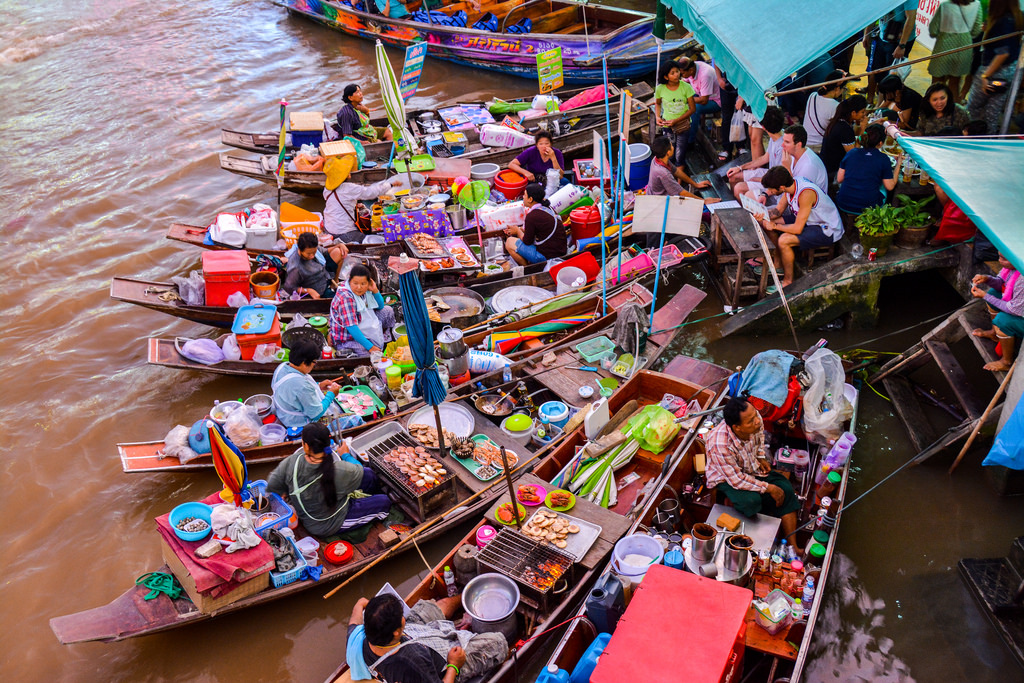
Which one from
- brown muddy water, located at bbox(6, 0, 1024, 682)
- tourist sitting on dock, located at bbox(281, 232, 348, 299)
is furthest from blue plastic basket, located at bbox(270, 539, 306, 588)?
tourist sitting on dock, located at bbox(281, 232, 348, 299)

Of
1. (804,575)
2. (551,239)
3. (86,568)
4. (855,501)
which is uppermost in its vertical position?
(551,239)

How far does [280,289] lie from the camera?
8.41m

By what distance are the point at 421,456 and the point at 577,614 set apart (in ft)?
6.98

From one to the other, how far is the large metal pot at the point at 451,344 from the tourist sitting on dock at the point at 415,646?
2.60 m

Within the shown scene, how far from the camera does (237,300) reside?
794 centimetres

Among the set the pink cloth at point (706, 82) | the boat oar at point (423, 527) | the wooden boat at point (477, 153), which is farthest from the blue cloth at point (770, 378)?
the pink cloth at point (706, 82)

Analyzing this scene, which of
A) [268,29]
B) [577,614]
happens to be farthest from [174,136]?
[577,614]

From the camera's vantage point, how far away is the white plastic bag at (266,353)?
24.8ft

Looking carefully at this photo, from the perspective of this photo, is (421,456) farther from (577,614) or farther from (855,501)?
(855,501)

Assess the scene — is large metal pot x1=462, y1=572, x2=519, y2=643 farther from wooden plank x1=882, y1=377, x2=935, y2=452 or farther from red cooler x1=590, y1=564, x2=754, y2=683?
wooden plank x1=882, y1=377, x2=935, y2=452

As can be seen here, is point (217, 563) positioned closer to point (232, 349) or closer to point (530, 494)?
point (530, 494)

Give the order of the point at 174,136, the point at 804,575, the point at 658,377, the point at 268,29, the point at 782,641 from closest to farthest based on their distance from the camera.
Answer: the point at 782,641 < the point at 804,575 < the point at 658,377 < the point at 174,136 < the point at 268,29

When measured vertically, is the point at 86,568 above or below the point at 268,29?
below

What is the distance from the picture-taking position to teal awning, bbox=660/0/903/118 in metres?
6.93
